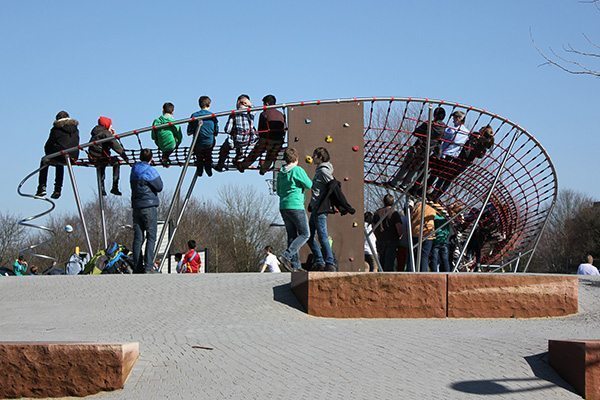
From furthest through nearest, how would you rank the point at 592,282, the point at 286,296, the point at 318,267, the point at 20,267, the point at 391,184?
1. the point at 20,267
2. the point at 391,184
3. the point at 318,267
4. the point at 592,282
5. the point at 286,296

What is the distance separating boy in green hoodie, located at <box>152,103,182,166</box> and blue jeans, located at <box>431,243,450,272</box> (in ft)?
15.2

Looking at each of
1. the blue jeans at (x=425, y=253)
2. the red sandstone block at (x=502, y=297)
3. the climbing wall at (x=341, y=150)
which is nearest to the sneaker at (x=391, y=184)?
the climbing wall at (x=341, y=150)

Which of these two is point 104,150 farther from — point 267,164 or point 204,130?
point 267,164

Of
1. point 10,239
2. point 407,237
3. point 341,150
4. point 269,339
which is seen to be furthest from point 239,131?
point 10,239

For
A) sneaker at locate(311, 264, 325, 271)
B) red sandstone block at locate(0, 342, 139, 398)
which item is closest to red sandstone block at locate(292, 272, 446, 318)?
sneaker at locate(311, 264, 325, 271)

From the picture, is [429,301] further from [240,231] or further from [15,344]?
[240,231]

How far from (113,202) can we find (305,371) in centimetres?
5555

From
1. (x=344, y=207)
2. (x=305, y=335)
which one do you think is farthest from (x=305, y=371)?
(x=344, y=207)

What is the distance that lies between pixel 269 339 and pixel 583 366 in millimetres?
2904

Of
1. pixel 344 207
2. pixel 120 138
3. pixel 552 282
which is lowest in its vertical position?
pixel 552 282

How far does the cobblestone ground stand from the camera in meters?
7.25

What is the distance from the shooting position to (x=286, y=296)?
35.4 ft

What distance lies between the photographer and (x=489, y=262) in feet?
72.1

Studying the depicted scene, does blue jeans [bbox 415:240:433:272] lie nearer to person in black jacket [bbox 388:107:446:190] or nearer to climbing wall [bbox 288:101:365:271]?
climbing wall [bbox 288:101:365:271]
